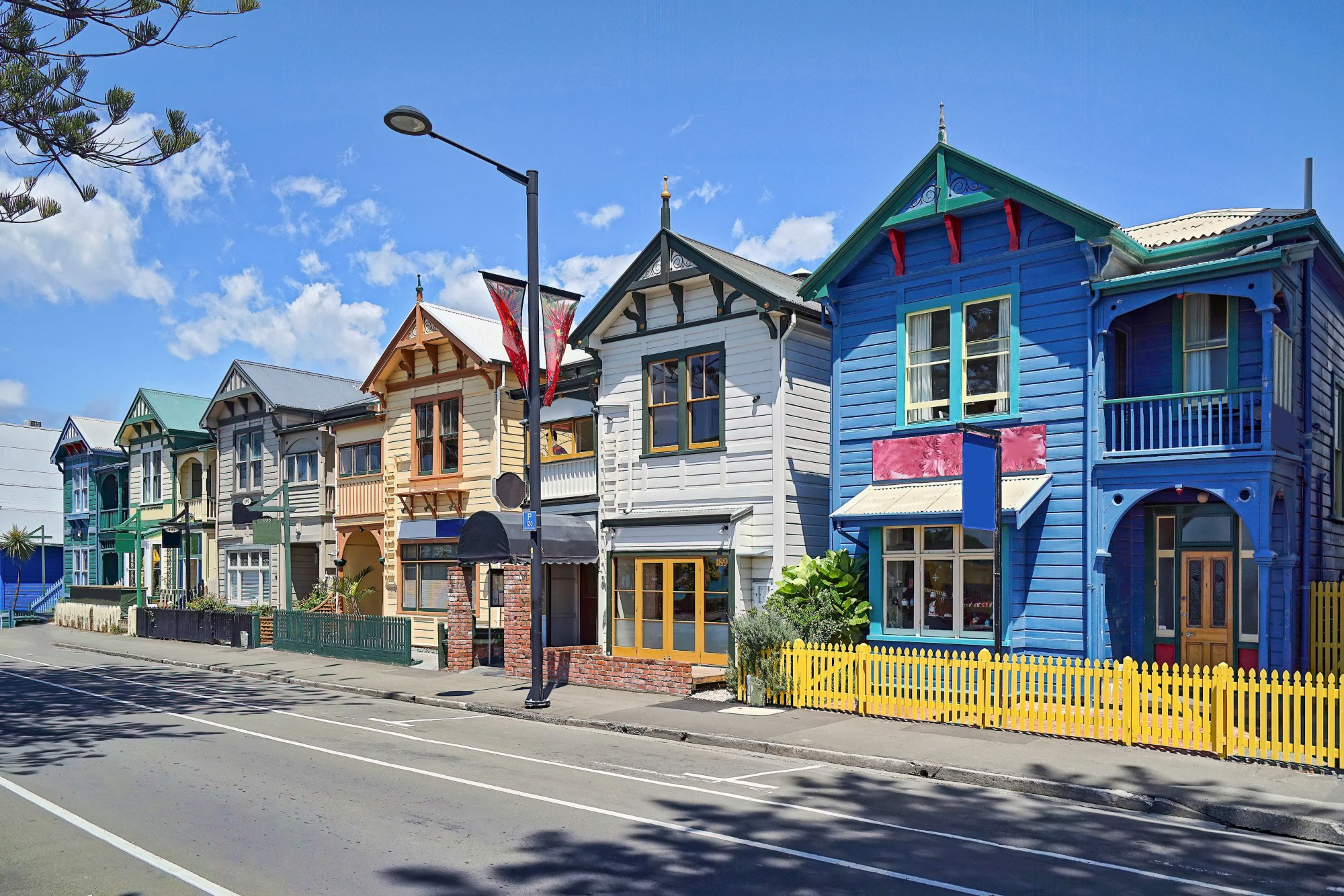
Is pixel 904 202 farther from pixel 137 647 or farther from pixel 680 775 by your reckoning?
pixel 137 647

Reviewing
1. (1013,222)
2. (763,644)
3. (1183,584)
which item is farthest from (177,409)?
(1183,584)

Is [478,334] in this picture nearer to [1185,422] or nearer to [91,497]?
[1185,422]

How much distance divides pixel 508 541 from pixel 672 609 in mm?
3548

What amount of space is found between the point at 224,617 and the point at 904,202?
23.5 m

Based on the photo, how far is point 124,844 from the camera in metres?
8.87

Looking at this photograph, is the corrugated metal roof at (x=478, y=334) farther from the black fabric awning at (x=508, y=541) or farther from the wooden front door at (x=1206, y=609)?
the wooden front door at (x=1206, y=609)

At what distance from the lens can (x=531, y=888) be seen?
24.8 feet

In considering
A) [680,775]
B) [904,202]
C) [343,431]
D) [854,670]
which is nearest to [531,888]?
[680,775]

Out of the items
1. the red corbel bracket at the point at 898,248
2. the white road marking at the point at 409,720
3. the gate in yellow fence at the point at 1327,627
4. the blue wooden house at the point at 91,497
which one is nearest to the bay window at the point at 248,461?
the blue wooden house at the point at 91,497

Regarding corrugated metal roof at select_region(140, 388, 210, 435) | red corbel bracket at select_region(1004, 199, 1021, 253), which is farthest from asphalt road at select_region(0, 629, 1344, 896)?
corrugated metal roof at select_region(140, 388, 210, 435)

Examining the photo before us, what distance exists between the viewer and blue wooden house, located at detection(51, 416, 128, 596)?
4784 cm

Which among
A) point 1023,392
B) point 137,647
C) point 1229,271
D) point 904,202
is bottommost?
point 137,647

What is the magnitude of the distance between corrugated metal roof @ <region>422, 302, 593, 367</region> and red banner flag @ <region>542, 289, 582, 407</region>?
20.3ft

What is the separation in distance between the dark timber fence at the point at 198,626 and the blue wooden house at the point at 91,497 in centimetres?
1214
